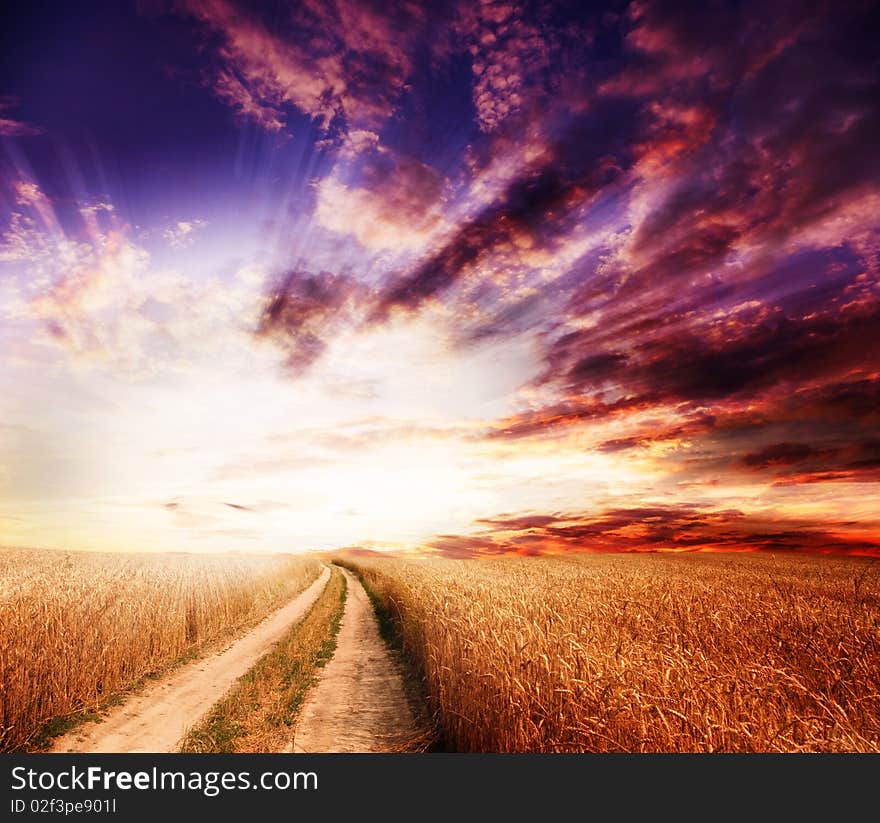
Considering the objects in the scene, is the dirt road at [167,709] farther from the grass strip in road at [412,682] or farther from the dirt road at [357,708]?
the grass strip in road at [412,682]

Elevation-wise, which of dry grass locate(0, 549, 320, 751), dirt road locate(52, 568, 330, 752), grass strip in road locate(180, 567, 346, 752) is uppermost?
dry grass locate(0, 549, 320, 751)

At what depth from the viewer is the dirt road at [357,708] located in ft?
29.6

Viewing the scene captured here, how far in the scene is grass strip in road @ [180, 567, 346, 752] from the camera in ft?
29.0

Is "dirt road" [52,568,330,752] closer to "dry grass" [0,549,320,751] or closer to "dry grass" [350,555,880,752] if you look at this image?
"dry grass" [0,549,320,751]

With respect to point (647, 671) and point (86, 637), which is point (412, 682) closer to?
point (86, 637)

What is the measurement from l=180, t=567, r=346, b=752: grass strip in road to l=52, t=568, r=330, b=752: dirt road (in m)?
0.37

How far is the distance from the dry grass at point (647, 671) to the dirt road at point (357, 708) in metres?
0.89

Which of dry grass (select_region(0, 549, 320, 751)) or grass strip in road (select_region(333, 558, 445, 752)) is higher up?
dry grass (select_region(0, 549, 320, 751))

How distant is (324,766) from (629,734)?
10.7 ft

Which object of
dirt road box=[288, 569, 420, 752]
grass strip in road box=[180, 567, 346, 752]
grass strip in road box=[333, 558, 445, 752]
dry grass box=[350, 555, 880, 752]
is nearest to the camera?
dry grass box=[350, 555, 880, 752]

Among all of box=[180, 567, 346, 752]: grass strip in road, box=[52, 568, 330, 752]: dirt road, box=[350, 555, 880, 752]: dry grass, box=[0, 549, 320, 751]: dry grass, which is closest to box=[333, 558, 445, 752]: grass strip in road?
box=[350, 555, 880, 752]: dry grass

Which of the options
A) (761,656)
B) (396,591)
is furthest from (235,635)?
(761,656)

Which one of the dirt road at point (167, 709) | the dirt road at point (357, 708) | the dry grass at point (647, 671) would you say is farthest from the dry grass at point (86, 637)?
the dry grass at point (647, 671)

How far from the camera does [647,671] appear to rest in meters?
6.01
